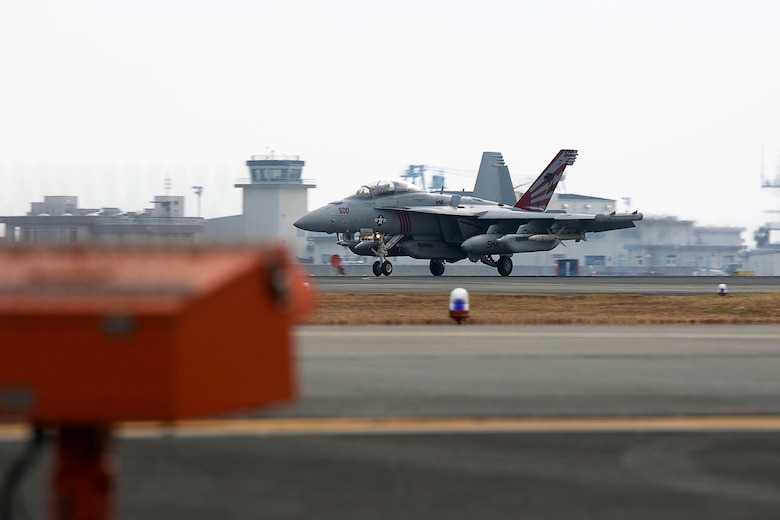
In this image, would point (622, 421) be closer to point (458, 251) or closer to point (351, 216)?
point (351, 216)

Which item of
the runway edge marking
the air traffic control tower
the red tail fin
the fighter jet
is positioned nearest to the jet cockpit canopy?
the fighter jet

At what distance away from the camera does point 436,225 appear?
46.7m

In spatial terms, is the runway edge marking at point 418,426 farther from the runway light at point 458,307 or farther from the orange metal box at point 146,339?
the runway light at point 458,307

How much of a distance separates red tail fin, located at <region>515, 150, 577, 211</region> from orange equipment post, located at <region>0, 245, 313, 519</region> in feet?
157

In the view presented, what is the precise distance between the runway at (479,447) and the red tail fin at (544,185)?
1513 inches

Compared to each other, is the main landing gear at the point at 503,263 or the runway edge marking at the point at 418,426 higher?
the main landing gear at the point at 503,263

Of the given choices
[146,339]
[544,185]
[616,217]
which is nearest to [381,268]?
[616,217]

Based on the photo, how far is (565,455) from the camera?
7379 mm

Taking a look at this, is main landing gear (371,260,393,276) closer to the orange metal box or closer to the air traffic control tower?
the orange metal box

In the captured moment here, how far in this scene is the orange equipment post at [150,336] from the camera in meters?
3.29

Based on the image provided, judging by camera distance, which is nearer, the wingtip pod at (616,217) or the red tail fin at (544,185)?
the wingtip pod at (616,217)

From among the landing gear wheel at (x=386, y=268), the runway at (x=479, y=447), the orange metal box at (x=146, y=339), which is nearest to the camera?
the orange metal box at (x=146, y=339)

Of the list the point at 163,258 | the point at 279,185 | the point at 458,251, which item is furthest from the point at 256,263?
the point at 279,185

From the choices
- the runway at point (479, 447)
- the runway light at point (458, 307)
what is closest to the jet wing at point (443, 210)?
the runway light at point (458, 307)
